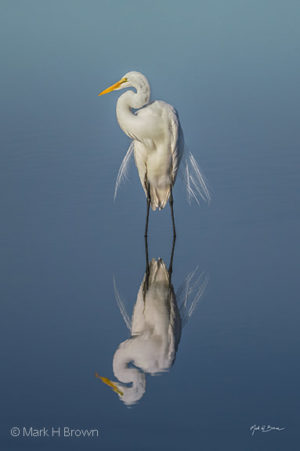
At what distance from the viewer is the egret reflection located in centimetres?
511

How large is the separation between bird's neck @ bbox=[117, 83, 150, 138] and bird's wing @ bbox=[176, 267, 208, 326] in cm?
153

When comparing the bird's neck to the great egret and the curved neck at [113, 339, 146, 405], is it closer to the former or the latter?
the great egret

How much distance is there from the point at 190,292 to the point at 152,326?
26.4 inches

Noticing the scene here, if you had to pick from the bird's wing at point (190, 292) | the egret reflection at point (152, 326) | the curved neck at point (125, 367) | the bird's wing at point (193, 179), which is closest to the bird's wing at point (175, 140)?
the bird's wing at point (193, 179)

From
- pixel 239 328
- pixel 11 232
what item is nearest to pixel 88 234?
pixel 11 232

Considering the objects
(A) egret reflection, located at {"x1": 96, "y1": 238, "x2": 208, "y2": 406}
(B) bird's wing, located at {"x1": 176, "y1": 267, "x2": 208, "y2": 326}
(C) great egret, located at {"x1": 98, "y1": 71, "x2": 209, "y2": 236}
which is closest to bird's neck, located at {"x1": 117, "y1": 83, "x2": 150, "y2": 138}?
(C) great egret, located at {"x1": 98, "y1": 71, "x2": 209, "y2": 236}

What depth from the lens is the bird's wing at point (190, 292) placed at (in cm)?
619

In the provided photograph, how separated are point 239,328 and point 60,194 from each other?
12.6 ft

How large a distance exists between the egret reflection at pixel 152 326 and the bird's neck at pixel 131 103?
124 cm

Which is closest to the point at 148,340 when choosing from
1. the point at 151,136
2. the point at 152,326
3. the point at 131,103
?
the point at 152,326

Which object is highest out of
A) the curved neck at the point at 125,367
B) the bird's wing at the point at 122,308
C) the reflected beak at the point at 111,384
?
the bird's wing at the point at 122,308

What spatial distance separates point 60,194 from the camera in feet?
30.4

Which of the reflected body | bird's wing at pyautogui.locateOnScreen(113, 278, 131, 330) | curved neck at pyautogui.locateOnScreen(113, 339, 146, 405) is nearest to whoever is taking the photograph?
curved neck at pyautogui.locateOnScreen(113, 339, 146, 405)

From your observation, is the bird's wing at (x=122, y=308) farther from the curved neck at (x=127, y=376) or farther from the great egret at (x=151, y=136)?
the great egret at (x=151, y=136)
